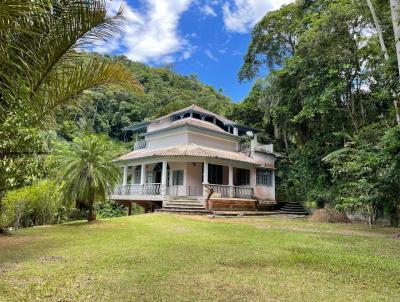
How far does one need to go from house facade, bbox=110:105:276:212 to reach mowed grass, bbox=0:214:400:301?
33.2ft

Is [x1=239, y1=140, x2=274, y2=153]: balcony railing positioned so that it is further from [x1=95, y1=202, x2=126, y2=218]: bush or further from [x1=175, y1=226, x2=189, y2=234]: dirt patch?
[x1=175, y1=226, x2=189, y2=234]: dirt patch

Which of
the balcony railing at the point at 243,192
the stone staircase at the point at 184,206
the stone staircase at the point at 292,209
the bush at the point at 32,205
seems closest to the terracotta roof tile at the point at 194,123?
the balcony railing at the point at 243,192

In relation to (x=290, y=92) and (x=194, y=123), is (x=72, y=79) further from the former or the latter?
(x=194, y=123)

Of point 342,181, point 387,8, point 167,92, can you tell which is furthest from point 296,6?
point 167,92

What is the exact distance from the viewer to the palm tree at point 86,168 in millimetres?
13016

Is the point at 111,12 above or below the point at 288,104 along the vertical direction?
below

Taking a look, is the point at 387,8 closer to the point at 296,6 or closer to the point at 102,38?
the point at 296,6

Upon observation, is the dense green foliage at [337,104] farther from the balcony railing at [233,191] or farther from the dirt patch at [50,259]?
the dirt patch at [50,259]

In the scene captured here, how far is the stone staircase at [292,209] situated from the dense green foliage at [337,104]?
2.17 feet

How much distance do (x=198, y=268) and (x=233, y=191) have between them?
16475mm

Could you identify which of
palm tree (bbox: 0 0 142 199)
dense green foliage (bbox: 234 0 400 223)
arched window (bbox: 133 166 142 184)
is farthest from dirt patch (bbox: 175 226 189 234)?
arched window (bbox: 133 166 142 184)

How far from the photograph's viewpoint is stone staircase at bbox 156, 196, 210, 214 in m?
18.8

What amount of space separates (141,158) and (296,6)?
16.6m

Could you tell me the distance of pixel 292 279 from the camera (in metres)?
5.38
